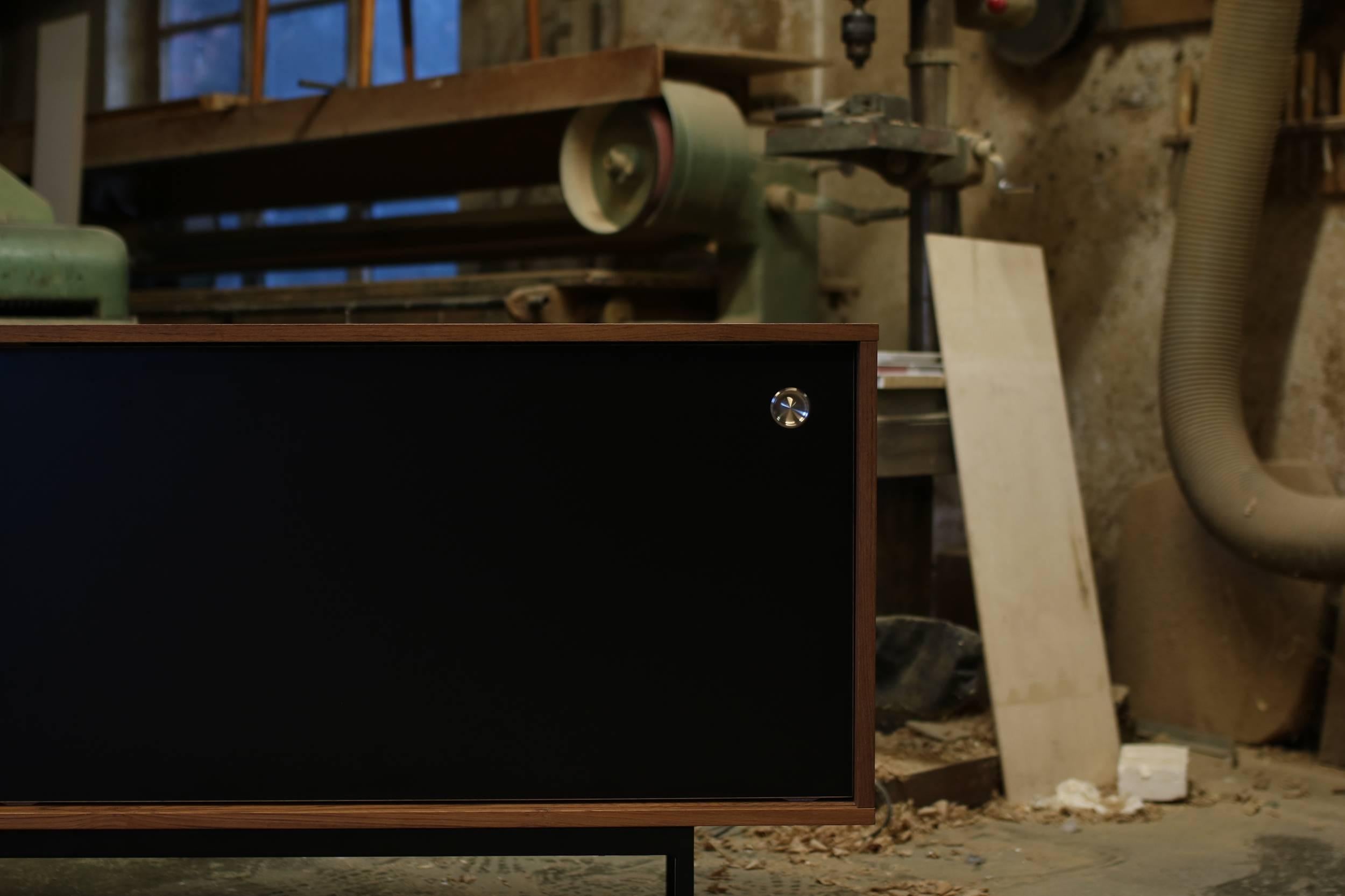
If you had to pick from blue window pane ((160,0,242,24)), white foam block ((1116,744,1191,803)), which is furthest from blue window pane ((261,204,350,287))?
white foam block ((1116,744,1191,803))

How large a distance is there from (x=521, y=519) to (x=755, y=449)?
29cm

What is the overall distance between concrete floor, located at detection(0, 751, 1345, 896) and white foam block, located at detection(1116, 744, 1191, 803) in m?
0.12

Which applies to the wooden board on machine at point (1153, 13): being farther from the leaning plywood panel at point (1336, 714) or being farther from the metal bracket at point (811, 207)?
the leaning plywood panel at point (1336, 714)

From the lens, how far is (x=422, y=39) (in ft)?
17.7

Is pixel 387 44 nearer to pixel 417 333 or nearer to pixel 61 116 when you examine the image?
pixel 61 116

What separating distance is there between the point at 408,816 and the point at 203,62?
5.24 metres

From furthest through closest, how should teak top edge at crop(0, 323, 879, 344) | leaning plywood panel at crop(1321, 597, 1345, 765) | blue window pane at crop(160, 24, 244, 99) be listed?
1. blue window pane at crop(160, 24, 244, 99)
2. leaning plywood panel at crop(1321, 597, 1345, 765)
3. teak top edge at crop(0, 323, 879, 344)

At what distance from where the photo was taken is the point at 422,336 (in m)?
1.63

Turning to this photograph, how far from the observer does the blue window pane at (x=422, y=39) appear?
17.3 ft

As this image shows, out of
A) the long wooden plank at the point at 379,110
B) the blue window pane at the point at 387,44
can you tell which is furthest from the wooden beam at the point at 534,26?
the blue window pane at the point at 387,44

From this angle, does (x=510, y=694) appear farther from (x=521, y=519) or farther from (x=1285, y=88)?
(x=1285, y=88)

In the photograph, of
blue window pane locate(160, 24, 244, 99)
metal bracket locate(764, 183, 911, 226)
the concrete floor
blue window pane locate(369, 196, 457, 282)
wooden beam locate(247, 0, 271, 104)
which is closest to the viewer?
the concrete floor

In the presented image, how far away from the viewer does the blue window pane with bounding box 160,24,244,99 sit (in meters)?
5.98

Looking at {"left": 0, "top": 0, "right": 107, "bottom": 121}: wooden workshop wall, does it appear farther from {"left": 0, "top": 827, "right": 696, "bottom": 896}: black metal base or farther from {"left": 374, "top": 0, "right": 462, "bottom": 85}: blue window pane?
{"left": 0, "top": 827, "right": 696, "bottom": 896}: black metal base
